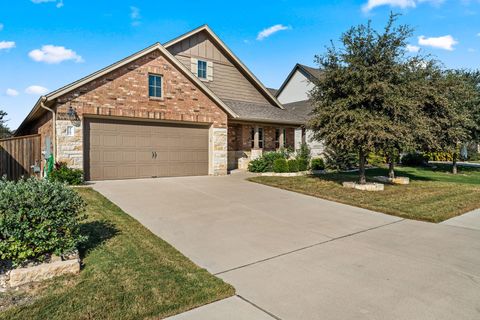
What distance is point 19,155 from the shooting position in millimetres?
11656

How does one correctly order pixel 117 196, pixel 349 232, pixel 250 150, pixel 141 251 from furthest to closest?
1. pixel 250 150
2. pixel 117 196
3. pixel 349 232
4. pixel 141 251

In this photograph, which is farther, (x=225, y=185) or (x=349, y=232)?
(x=225, y=185)

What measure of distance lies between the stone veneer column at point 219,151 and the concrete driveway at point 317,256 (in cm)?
533

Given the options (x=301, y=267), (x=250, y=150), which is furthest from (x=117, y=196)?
(x=250, y=150)

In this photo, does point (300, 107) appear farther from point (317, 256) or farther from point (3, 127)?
point (3, 127)

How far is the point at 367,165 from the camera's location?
21.6 m

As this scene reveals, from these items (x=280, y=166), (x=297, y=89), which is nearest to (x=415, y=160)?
(x=297, y=89)

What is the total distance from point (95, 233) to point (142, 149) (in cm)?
739

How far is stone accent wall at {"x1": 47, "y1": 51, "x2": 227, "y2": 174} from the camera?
10711 millimetres

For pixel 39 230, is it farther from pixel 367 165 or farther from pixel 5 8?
pixel 367 165

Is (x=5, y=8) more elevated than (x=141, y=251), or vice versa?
(x=5, y=8)

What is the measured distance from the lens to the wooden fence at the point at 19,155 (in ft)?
37.0

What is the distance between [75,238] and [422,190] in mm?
11445

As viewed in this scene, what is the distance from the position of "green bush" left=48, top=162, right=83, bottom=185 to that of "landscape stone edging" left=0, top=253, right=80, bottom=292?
6.94 m
